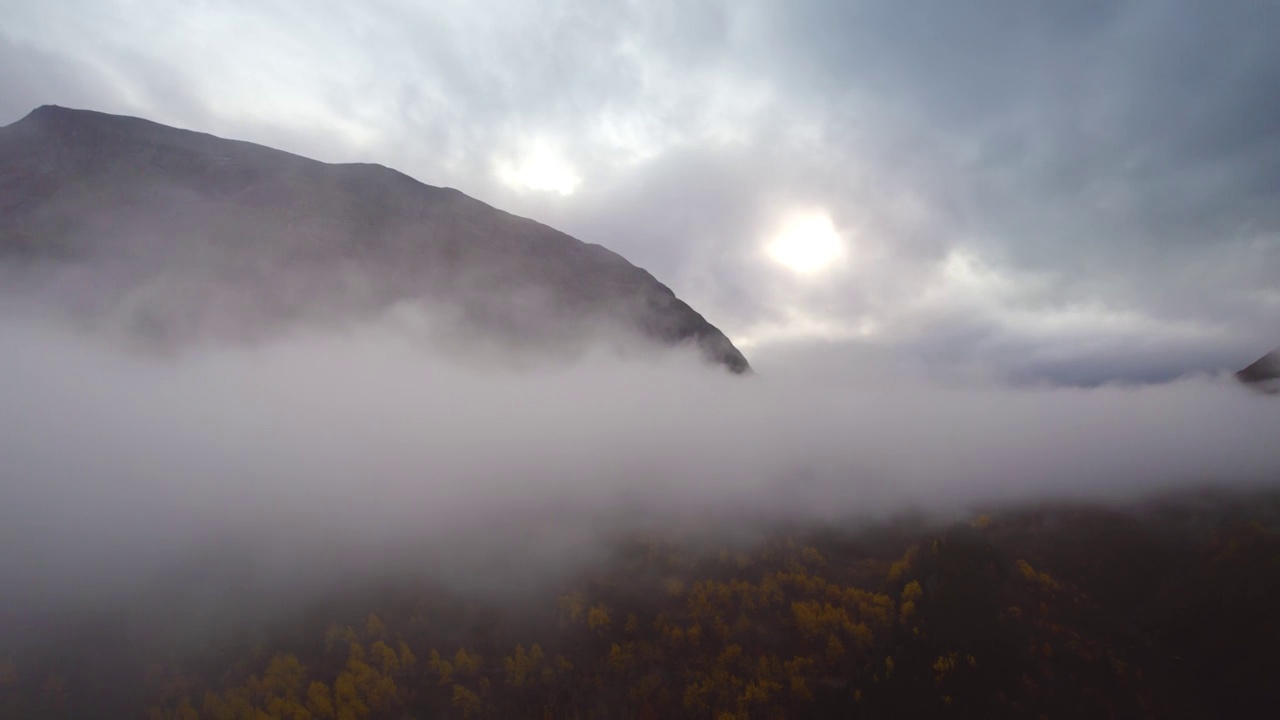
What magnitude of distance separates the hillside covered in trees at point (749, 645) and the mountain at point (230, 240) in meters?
67.9

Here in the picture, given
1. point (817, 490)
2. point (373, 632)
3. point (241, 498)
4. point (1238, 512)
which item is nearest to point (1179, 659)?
point (1238, 512)

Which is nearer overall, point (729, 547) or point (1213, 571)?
point (1213, 571)

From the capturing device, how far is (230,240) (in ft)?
377

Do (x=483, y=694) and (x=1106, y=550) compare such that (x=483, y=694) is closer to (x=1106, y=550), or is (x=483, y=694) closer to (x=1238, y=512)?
(x=1106, y=550)

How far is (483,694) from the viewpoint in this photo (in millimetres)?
69625

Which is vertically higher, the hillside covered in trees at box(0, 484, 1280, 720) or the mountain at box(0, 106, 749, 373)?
the mountain at box(0, 106, 749, 373)

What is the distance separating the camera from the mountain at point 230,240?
354ft

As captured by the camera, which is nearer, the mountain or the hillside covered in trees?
the hillside covered in trees

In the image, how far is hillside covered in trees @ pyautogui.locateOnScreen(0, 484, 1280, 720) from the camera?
6656 cm

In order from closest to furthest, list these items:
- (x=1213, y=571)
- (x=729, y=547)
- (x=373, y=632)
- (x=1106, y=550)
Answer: (x=373, y=632) < (x=1213, y=571) < (x=1106, y=550) < (x=729, y=547)

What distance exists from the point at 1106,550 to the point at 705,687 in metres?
84.9

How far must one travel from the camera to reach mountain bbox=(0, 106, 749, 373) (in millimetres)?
107938

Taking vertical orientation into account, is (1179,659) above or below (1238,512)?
below

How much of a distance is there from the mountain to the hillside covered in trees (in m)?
67.9
